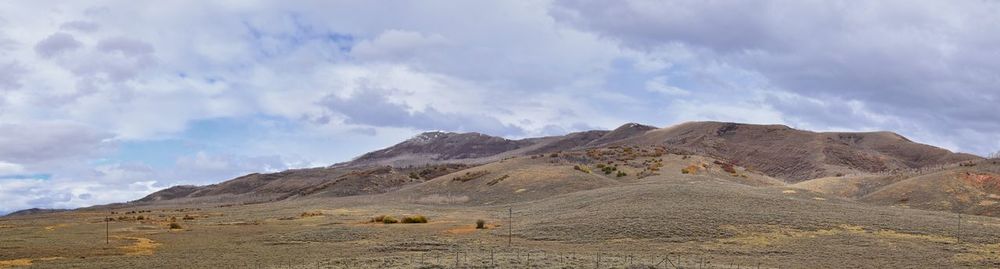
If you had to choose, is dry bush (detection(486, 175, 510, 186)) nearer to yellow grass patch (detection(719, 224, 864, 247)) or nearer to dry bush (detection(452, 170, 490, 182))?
dry bush (detection(452, 170, 490, 182))

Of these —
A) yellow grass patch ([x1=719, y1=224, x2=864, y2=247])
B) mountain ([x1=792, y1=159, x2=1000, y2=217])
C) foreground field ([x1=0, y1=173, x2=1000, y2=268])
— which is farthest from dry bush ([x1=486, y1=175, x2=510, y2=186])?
yellow grass patch ([x1=719, y1=224, x2=864, y2=247])

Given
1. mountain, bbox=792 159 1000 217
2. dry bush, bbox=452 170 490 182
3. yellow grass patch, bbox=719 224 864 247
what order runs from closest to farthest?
1. yellow grass patch, bbox=719 224 864 247
2. mountain, bbox=792 159 1000 217
3. dry bush, bbox=452 170 490 182

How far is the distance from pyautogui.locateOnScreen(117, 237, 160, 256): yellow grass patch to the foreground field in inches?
1.7

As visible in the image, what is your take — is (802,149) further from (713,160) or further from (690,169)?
(690,169)

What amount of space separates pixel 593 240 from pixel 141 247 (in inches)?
803

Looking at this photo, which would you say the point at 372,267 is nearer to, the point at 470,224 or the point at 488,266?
the point at 488,266

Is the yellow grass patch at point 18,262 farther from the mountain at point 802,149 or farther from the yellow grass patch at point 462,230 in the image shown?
the mountain at point 802,149

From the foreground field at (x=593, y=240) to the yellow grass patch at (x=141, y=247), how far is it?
0.04m

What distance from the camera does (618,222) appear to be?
38.2m

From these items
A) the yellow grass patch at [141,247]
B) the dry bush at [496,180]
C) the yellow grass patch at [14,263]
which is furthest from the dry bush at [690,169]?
the yellow grass patch at [14,263]

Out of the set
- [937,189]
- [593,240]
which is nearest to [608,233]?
[593,240]

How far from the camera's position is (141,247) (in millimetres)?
34062

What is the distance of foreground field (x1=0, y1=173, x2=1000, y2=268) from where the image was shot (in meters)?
28.0

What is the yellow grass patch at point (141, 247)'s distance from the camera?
31.9 m
